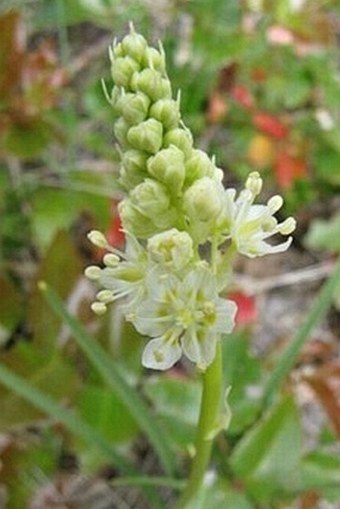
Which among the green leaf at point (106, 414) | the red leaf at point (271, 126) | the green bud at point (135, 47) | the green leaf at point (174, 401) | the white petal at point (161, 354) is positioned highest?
the green bud at point (135, 47)

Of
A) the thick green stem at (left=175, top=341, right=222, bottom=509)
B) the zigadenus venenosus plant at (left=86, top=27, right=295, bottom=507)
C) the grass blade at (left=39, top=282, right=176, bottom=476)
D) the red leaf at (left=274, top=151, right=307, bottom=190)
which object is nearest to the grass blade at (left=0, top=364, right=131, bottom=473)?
the grass blade at (left=39, top=282, right=176, bottom=476)

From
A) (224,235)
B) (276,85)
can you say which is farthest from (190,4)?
(224,235)

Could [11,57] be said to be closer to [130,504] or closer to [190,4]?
[190,4]

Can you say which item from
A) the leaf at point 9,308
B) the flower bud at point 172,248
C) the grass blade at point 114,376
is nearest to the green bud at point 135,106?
the flower bud at point 172,248

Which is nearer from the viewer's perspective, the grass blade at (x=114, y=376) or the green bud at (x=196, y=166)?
the green bud at (x=196, y=166)

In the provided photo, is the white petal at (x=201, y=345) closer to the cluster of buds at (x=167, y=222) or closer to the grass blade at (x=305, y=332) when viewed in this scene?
the cluster of buds at (x=167, y=222)

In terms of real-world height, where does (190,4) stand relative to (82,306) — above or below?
above
